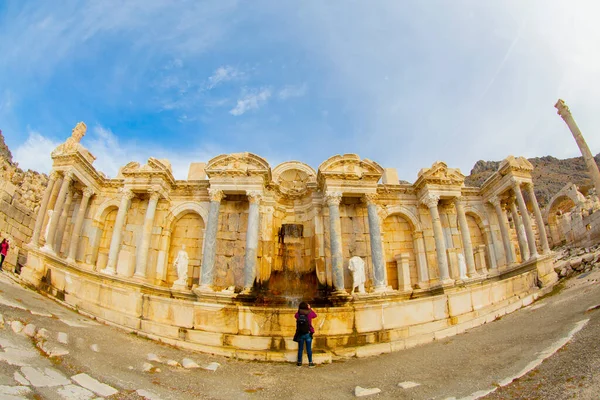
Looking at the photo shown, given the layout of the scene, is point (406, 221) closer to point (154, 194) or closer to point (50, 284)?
point (154, 194)

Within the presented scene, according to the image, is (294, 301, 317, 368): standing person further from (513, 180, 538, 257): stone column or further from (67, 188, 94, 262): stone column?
(67, 188, 94, 262): stone column

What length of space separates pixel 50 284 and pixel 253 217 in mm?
8449

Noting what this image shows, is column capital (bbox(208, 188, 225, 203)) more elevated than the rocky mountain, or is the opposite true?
the rocky mountain

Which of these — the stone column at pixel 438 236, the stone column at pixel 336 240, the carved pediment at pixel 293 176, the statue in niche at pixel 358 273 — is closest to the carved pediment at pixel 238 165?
the carved pediment at pixel 293 176

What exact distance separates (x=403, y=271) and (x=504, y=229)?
21.0 ft

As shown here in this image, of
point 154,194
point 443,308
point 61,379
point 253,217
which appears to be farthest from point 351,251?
point 61,379

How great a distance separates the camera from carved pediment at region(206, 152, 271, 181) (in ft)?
56.9

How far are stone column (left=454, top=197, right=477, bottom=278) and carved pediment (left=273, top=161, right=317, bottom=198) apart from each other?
7.95 metres

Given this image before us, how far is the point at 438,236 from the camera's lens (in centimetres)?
1797

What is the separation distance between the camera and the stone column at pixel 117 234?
16.3 m

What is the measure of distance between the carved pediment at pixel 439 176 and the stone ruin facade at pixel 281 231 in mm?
60

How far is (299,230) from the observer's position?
738 inches

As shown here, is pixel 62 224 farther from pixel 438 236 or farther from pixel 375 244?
pixel 438 236

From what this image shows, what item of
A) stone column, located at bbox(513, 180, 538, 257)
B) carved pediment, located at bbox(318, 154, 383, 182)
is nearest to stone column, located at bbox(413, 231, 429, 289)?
carved pediment, located at bbox(318, 154, 383, 182)
